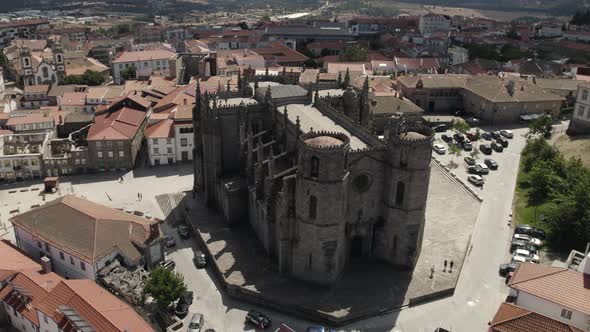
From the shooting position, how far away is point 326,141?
47219 millimetres

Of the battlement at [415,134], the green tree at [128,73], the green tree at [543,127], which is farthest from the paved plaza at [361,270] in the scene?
the green tree at [128,73]

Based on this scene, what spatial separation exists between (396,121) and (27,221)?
132 feet

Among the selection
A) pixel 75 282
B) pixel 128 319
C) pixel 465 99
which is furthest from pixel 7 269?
pixel 465 99

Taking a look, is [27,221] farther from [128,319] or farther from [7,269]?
[128,319]

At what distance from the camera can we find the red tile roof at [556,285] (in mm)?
41656

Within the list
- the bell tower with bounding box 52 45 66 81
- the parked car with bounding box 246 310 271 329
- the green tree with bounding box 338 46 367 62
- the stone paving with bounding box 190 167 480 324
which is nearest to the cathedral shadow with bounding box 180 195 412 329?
the stone paving with bounding box 190 167 480 324

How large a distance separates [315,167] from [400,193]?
386 inches

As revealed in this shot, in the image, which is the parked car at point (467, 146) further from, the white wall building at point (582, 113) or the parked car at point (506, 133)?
the white wall building at point (582, 113)

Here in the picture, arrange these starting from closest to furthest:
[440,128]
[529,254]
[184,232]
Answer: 1. [529,254]
2. [184,232]
3. [440,128]

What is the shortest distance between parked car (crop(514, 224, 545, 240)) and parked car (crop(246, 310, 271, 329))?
32.8m

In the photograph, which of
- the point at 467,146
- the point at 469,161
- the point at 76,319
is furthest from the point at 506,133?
the point at 76,319

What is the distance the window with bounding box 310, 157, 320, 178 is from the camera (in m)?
45.4

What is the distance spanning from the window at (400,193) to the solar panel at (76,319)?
29571 millimetres

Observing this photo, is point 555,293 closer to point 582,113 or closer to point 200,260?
point 200,260
